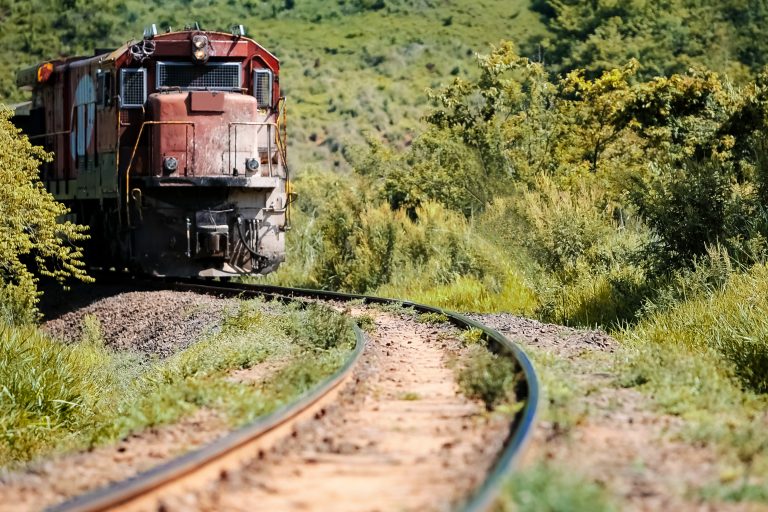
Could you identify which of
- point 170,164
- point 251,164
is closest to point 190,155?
point 170,164

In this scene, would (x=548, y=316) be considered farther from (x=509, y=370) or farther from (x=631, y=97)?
(x=631, y=97)

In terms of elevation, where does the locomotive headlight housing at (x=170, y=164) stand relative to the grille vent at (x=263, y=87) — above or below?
below

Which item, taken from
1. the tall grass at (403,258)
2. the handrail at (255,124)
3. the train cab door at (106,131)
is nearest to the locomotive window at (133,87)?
the train cab door at (106,131)

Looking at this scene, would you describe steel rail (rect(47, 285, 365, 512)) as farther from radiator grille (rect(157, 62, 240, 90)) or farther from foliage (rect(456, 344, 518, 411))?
radiator grille (rect(157, 62, 240, 90))

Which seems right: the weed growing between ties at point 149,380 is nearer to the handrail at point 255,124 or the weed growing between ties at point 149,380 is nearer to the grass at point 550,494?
the grass at point 550,494

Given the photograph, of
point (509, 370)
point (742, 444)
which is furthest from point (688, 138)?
→ point (742, 444)

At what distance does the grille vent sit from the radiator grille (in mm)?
337

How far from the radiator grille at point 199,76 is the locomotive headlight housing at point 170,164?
1.30 m

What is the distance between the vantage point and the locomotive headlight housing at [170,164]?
18000 mm

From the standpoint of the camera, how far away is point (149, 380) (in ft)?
36.9

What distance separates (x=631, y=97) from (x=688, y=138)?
357cm

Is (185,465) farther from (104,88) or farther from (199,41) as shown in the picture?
(104,88)

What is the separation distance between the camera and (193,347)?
13.2 m

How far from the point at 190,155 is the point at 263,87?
6.23ft
